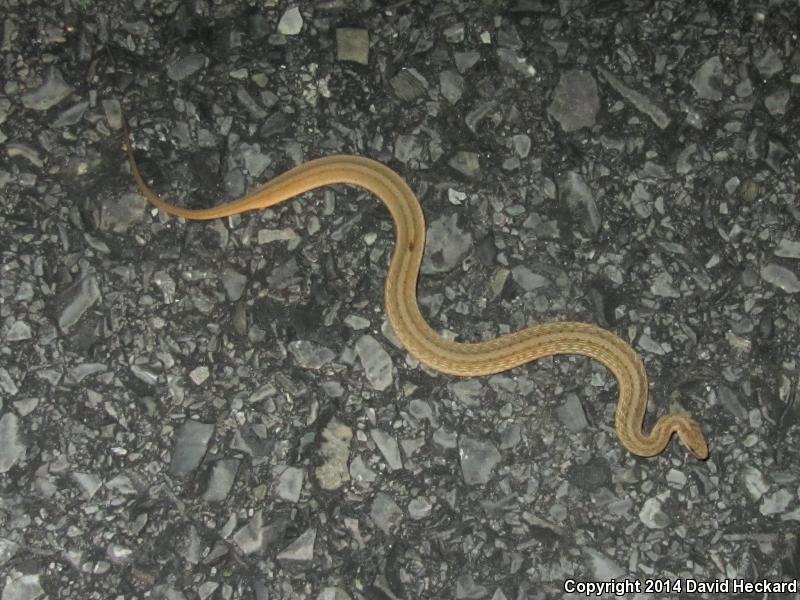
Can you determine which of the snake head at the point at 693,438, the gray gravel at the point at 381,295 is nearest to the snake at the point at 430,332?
the snake head at the point at 693,438

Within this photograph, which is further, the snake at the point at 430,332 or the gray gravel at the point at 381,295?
the snake at the point at 430,332

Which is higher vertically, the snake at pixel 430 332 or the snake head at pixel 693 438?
the snake at pixel 430 332

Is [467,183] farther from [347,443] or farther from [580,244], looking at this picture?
[347,443]

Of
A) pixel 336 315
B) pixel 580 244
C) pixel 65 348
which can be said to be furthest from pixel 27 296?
pixel 580 244

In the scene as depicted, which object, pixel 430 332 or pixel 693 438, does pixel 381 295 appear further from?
pixel 693 438

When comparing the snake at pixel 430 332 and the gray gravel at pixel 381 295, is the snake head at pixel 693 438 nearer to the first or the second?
the snake at pixel 430 332
